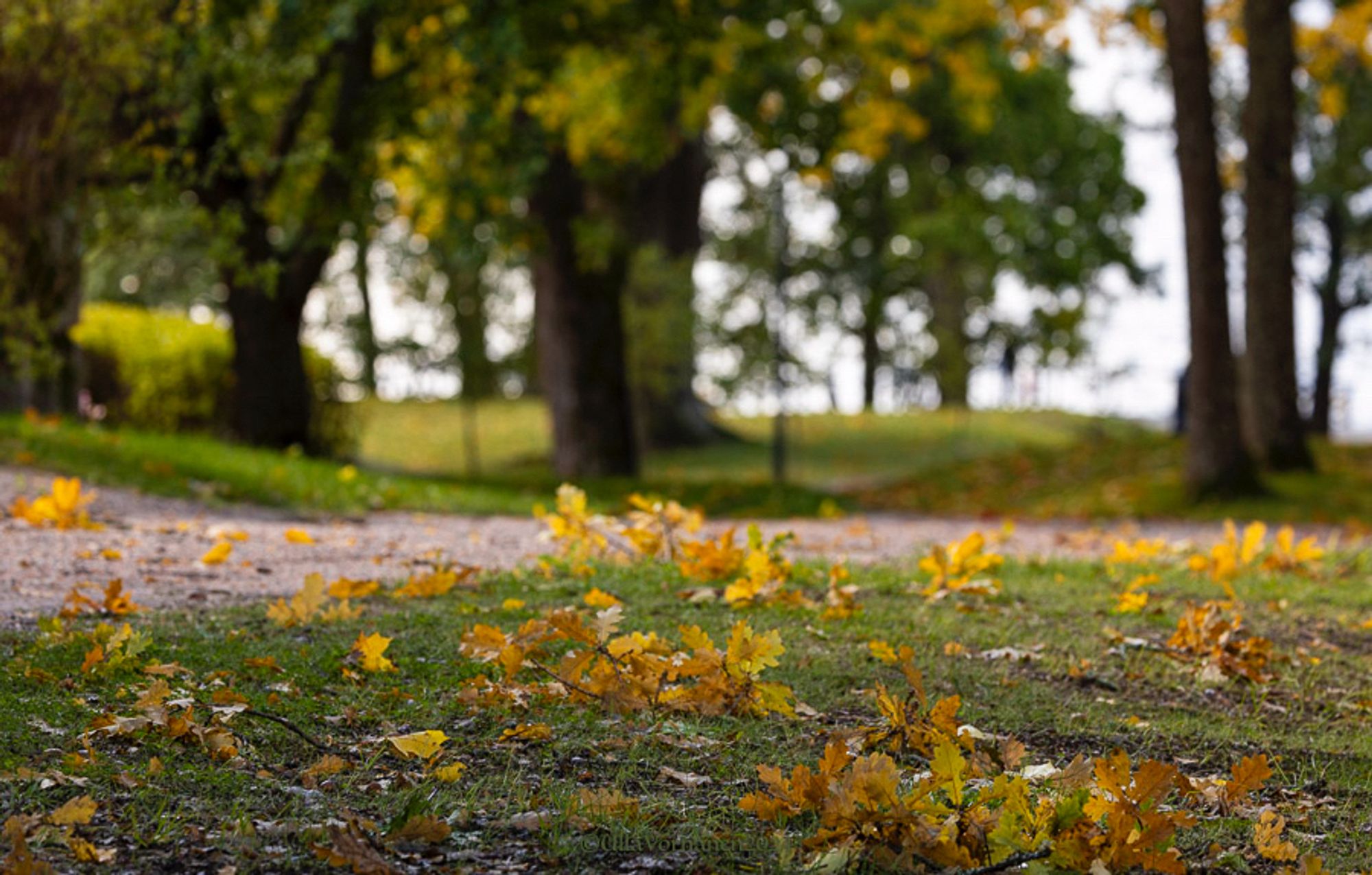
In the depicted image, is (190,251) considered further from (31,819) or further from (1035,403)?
(31,819)

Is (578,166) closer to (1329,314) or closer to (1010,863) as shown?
(1010,863)

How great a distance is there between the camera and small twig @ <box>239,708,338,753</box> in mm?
3289

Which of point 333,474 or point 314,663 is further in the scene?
point 333,474

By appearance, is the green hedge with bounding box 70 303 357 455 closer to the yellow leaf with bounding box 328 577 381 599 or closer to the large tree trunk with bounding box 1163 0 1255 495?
the large tree trunk with bounding box 1163 0 1255 495

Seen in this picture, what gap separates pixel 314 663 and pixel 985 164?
24.9 meters

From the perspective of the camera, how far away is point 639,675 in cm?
376

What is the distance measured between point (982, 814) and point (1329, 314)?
2811 cm

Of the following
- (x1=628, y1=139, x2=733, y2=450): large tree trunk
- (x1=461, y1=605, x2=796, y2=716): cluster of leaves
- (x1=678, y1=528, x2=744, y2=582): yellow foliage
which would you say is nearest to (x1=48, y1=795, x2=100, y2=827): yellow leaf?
(x1=461, y1=605, x2=796, y2=716): cluster of leaves

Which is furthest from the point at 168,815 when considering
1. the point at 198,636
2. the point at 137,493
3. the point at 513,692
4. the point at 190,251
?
the point at 190,251

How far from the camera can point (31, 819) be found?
2.66 metres

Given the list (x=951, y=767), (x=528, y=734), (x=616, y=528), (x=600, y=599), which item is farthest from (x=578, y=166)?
(x=951, y=767)

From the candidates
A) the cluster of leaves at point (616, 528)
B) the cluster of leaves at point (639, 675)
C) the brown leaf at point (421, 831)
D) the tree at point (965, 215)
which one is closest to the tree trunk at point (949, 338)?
the tree at point (965, 215)

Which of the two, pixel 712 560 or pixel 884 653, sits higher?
pixel 712 560

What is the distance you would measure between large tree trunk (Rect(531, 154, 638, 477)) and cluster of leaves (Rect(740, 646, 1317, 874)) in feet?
42.9
